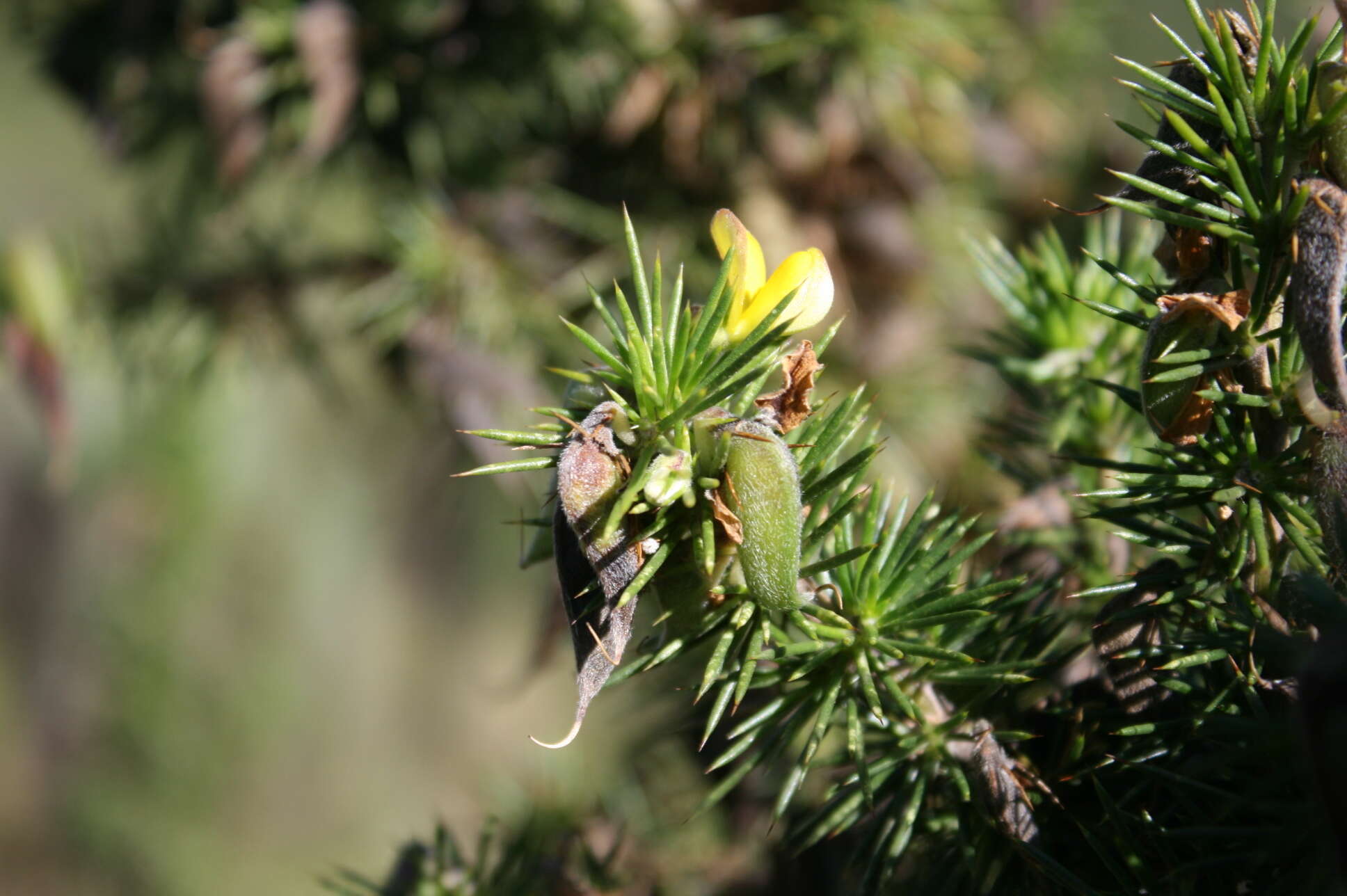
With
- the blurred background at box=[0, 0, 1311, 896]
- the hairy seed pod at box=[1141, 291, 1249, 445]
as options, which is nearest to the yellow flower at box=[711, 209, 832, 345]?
the hairy seed pod at box=[1141, 291, 1249, 445]

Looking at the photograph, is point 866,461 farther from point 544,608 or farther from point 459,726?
point 459,726

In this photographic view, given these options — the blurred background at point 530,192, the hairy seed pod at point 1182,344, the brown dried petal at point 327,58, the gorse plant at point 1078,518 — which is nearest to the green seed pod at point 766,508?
the gorse plant at point 1078,518

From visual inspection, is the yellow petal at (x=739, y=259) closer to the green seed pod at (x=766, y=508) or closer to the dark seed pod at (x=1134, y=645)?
the green seed pod at (x=766, y=508)

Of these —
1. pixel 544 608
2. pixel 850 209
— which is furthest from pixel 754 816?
pixel 850 209

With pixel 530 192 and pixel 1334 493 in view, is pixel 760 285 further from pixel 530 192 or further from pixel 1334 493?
pixel 530 192

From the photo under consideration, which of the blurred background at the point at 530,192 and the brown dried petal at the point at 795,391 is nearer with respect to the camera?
the brown dried petal at the point at 795,391

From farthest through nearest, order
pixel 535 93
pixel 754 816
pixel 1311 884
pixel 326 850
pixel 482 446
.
Result: pixel 326 850 → pixel 535 93 → pixel 482 446 → pixel 754 816 → pixel 1311 884

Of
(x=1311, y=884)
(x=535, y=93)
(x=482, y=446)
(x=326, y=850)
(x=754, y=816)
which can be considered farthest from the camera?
(x=326, y=850)
